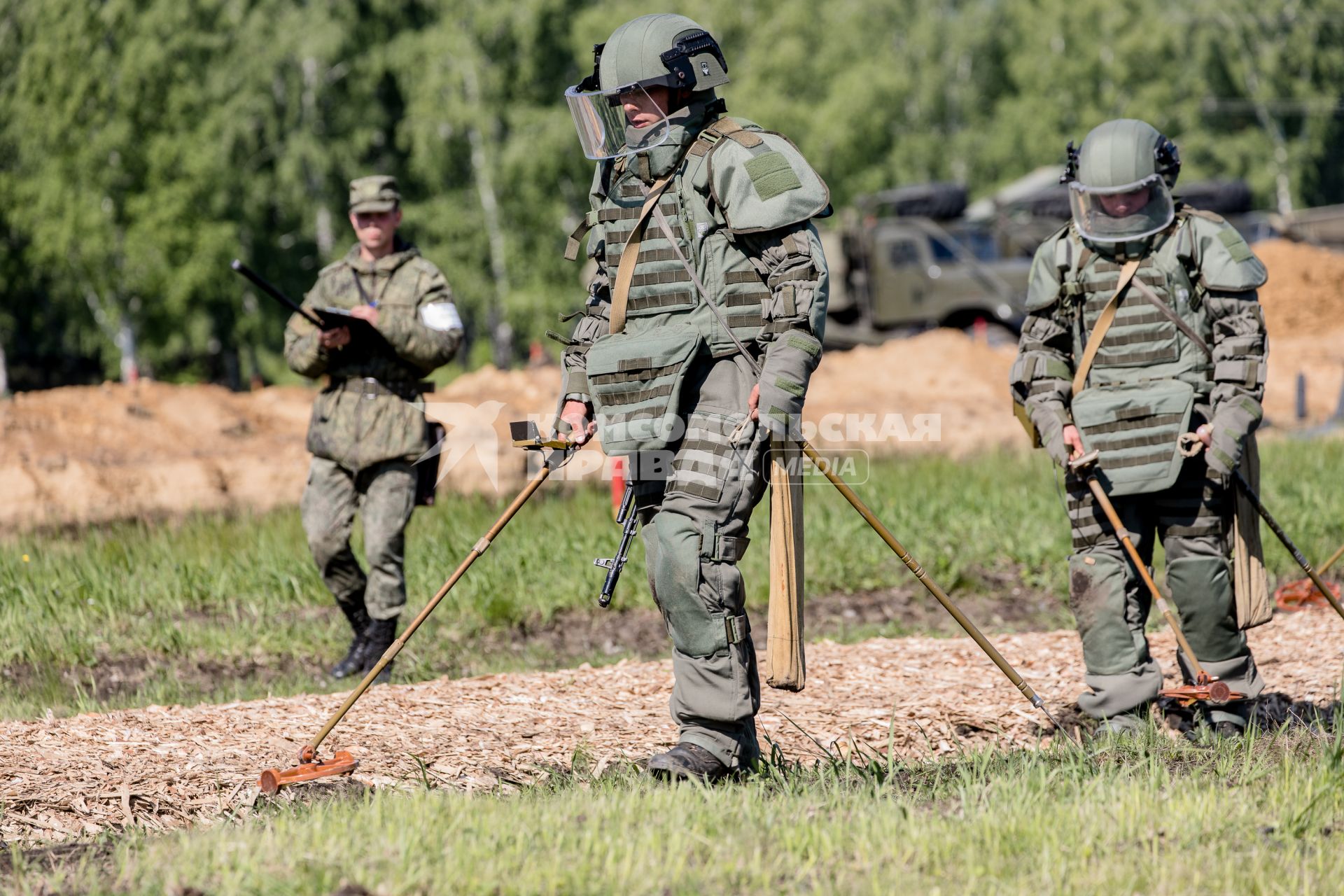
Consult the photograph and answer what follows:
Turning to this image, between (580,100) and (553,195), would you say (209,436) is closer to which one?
(580,100)

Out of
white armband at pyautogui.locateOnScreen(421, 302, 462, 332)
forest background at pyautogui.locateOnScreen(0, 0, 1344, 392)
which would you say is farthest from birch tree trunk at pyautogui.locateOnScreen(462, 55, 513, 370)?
white armband at pyautogui.locateOnScreen(421, 302, 462, 332)

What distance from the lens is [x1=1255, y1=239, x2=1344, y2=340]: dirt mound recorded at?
23.8 m

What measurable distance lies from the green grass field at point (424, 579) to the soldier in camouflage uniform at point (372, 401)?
0.53 m

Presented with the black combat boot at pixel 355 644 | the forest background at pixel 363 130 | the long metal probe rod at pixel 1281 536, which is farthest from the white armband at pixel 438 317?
the forest background at pixel 363 130

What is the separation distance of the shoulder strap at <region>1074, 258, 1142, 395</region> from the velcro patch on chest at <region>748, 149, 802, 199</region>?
150cm

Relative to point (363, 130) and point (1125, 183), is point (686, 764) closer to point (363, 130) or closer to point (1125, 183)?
point (1125, 183)

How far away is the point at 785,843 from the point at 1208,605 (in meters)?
2.44

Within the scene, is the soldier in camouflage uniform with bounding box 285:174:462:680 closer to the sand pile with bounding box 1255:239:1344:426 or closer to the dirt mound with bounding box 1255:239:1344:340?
the sand pile with bounding box 1255:239:1344:426

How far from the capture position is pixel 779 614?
434 centimetres

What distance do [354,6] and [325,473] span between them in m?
27.7

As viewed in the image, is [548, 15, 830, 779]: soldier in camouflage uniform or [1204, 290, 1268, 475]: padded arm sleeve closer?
[548, 15, 830, 779]: soldier in camouflage uniform

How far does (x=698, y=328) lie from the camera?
14.5ft

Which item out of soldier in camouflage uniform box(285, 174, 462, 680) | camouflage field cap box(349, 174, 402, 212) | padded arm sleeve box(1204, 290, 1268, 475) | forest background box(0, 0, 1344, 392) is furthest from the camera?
forest background box(0, 0, 1344, 392)

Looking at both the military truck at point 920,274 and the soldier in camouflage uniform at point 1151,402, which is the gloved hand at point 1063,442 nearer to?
the soldier in camouflage uniform at point 1151,402
